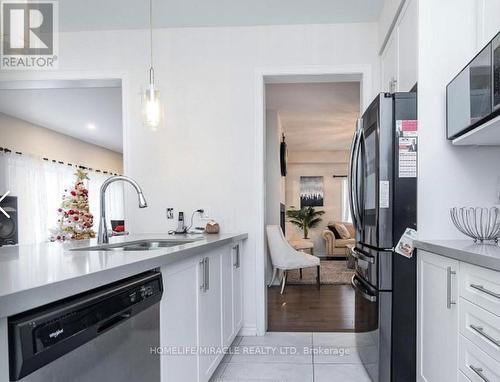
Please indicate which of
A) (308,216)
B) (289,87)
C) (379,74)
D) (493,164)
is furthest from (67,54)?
(308,216)

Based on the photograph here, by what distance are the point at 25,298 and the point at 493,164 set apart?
7.13 ft

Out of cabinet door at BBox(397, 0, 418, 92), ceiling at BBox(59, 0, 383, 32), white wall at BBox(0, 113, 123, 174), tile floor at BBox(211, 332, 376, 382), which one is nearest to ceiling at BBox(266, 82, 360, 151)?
ceiling at BBox(59, 0, 383, 32)

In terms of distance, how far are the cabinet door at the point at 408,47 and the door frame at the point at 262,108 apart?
0.65 meters

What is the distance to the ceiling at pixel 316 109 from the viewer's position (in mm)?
4566

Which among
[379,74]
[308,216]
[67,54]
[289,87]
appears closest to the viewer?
[379,74]

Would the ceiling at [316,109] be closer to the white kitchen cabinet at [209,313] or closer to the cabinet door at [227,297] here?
the cabinet door at [227,297]

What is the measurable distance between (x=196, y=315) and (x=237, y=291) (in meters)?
1.12

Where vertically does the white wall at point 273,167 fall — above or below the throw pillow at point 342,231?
above

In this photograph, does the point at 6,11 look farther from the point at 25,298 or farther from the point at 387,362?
the point at 387,362

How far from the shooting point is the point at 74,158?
24.2 feet

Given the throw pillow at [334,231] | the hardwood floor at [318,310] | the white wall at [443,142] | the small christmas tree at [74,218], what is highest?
the white wall at [443,142]

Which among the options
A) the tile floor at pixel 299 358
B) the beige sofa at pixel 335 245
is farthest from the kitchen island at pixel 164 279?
the beige sofa at pixel 335 245

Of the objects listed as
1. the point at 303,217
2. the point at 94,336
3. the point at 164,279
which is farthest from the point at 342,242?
the point at 94,336

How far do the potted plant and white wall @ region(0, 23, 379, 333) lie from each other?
5.49m
